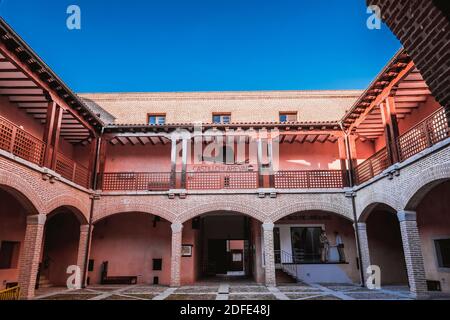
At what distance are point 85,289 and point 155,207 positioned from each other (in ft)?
14.1

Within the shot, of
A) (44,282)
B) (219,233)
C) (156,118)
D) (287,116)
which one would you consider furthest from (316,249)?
(44,282)

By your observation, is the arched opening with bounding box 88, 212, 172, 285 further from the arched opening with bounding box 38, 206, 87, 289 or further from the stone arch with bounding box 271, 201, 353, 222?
the stone arch with bounding box 271, 201, 353, 222

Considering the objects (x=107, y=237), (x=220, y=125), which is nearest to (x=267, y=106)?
(x=220, y=125)

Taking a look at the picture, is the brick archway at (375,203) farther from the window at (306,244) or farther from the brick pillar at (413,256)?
the window at (306,244)

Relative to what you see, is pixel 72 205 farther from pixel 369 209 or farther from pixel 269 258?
pixel 369 209

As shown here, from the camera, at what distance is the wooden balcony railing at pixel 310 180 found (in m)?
15.1

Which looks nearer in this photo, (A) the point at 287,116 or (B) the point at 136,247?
(B) the point at 136,247

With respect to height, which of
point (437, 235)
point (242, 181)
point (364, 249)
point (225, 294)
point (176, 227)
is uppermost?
point (242, 181)

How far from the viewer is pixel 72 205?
13109mm

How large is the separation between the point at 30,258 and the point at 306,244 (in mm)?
12160

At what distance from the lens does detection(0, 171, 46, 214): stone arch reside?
9383mm

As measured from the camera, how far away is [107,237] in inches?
653

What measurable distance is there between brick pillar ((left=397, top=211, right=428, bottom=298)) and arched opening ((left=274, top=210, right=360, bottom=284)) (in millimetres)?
4802
